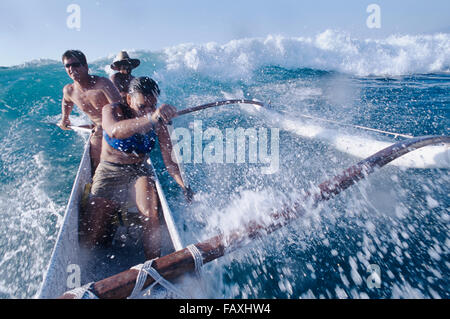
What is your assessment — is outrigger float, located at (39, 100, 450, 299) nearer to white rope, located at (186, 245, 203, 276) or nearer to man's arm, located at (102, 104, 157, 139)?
white rope, located at (186, 245, 203, 276)

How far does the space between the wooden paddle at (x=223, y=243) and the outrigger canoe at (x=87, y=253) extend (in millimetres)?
143

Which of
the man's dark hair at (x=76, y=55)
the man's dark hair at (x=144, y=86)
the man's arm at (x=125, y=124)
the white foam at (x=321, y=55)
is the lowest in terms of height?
the man's arm at (x=125, y=124)

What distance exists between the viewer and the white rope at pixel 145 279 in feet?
3.83

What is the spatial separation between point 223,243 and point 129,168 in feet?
5.17

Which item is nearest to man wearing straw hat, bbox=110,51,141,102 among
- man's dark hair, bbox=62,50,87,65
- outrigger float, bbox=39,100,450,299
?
man's dark hair, bbox=62,50,87,65

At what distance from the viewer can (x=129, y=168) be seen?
8.00 ft

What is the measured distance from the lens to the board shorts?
2.32m

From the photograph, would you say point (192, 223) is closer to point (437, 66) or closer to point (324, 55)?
point (324, 55)

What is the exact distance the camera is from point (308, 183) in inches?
143

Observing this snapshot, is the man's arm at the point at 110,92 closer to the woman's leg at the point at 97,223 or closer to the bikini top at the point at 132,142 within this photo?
the bikini top at the point at 132,142

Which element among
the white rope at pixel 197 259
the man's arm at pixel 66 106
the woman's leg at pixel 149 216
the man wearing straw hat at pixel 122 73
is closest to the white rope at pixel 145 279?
the white rope at pixel 197 259

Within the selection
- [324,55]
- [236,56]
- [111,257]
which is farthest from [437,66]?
[111,257]

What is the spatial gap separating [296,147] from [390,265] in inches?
128

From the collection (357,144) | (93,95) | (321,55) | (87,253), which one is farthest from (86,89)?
(321,55)
